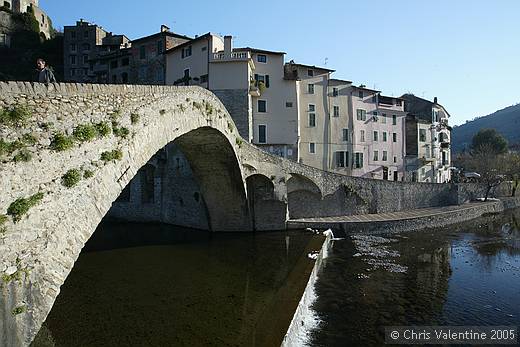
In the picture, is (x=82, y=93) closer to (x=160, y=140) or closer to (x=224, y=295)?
(x=160, y=140)

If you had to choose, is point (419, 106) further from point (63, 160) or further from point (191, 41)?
point (63, 160)

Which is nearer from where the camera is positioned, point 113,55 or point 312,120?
point 312,120

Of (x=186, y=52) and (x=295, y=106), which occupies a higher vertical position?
(x=186, y=52)

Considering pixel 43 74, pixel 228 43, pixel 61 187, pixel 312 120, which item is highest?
pixel 228 43

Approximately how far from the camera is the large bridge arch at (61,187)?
5914 millimetres

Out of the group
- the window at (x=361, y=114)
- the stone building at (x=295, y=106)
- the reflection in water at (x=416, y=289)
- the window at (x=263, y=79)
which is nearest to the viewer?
the reflection in water at (x=416, y=289)

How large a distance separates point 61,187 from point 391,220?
73.1ft

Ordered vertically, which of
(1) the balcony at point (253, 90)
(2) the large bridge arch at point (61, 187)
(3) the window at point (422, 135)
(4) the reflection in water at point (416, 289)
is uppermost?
(1) the balcony at point (253, 90)

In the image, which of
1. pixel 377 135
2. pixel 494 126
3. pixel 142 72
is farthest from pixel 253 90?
pixel 494 126

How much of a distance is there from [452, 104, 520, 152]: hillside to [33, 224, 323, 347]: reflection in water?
133 meters

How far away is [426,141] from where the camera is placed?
44250 mm

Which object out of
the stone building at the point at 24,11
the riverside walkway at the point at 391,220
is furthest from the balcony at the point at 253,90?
the stone building at the point at 24,11

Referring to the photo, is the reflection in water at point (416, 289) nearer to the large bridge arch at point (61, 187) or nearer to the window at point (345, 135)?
the large bridge arch at point (61, 187)

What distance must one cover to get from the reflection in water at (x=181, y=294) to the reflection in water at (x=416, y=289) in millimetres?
1344
